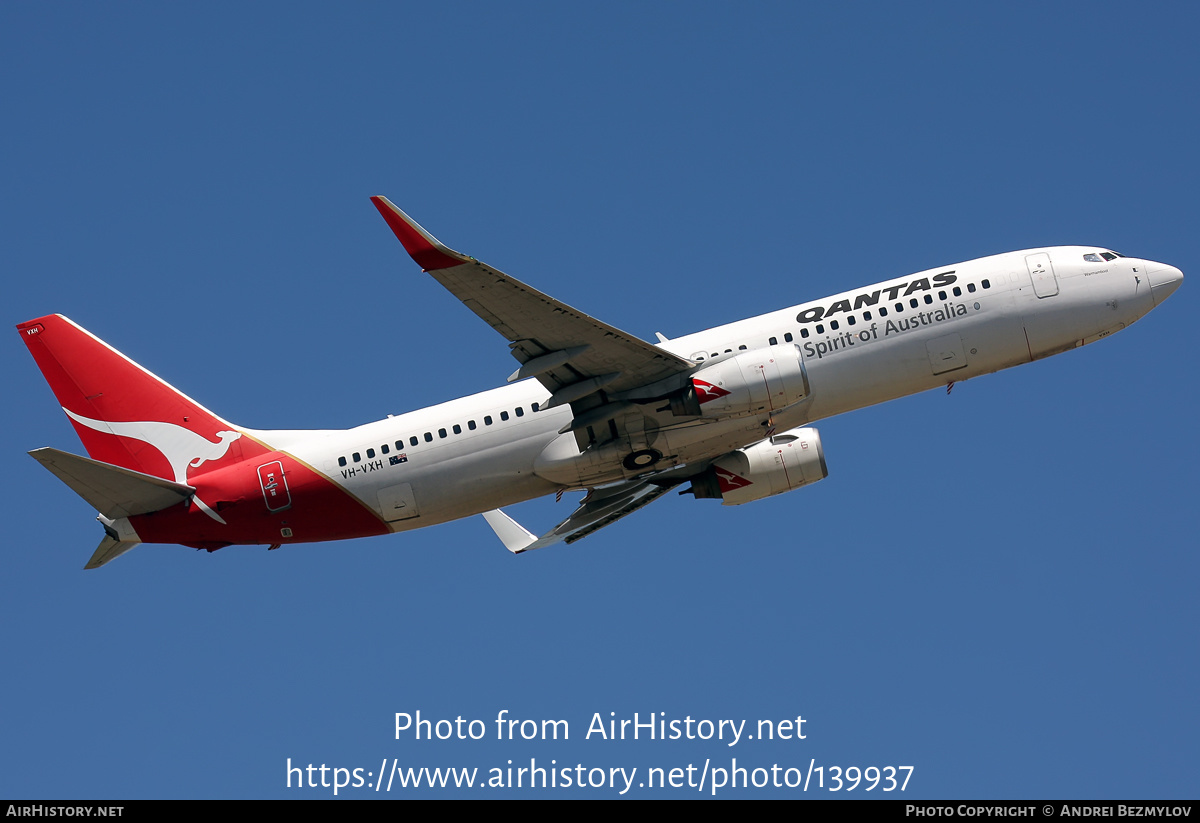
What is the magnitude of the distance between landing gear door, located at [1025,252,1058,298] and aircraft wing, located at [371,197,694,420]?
11502 millimetres

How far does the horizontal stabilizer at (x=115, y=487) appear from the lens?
38.2 metres

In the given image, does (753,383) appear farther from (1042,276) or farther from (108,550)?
(108,550)

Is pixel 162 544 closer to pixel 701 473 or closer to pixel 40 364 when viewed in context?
pixel 40 364

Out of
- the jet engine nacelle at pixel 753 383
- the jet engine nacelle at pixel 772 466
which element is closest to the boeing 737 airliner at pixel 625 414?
the jet engine nacelle at pixel 753 383

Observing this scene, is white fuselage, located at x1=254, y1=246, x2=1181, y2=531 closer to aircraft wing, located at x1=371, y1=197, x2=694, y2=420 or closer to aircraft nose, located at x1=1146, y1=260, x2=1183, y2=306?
aircraft nose, located at x1=1146, y1=260, x2=1183, y2=306

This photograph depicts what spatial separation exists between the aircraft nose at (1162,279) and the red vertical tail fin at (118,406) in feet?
98.3

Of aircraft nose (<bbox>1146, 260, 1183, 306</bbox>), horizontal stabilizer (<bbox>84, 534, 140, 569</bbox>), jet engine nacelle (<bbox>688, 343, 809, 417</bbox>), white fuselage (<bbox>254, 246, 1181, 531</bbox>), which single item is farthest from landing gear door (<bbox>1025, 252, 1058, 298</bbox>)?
horizontal stabilizer (<bbox>84, 534, 140, 569</bbox>)

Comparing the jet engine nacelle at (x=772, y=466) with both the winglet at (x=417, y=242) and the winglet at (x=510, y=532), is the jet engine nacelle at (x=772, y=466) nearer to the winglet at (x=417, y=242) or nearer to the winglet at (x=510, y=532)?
the winglet at (x=510, y=532)

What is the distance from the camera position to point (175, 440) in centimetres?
4319

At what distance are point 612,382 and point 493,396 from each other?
4454mm
